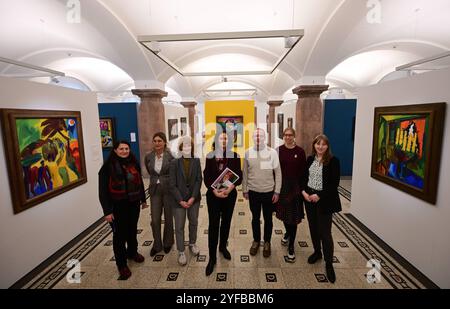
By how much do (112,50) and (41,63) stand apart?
225 inches

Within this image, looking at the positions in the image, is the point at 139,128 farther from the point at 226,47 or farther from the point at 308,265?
the point at 308,265

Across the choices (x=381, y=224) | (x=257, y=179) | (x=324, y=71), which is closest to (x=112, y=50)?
(x=257, y=179)

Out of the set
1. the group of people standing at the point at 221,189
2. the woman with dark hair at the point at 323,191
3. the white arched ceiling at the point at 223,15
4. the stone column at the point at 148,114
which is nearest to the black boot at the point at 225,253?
the group of people standing at the point at 221,189

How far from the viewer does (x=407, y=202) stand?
10.4ft

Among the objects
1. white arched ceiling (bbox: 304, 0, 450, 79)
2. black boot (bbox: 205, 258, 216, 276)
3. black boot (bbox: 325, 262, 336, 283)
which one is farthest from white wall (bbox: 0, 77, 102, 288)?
white arched ceiling (bbox: 304, 0, 450, 79)

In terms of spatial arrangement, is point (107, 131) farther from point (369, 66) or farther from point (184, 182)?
point (369, 66)

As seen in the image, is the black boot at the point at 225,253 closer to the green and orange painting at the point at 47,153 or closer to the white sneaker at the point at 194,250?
the white sneaker at the point at 194,250

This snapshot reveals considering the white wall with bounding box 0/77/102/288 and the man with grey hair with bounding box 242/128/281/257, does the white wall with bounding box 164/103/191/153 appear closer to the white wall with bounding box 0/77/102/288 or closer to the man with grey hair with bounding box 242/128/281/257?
the white wall with bounding box 0/77/102/288

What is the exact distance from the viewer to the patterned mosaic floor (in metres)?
2.85

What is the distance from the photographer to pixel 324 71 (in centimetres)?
692

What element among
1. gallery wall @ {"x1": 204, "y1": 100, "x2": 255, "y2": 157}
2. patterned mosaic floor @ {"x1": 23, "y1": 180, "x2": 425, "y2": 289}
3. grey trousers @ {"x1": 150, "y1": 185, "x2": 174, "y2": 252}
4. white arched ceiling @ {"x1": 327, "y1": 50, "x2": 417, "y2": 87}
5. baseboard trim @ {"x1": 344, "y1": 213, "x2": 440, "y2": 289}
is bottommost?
patterned mosaic floor @ {"x1": 23, "y1": 180, "x2": 425, "y2": 289}

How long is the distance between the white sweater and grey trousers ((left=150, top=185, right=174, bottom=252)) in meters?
1.27

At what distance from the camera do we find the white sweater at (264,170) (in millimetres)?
3064
